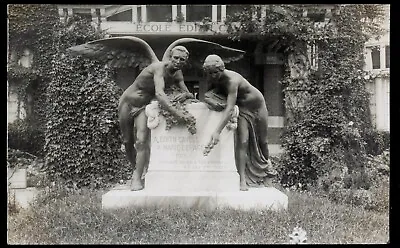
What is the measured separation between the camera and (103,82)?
30.8ft

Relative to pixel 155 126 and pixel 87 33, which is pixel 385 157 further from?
pixel 87 33

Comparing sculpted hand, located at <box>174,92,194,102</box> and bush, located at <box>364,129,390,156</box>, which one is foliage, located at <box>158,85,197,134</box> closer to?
sculpted hand, located at <box>174,92,194,102</box>

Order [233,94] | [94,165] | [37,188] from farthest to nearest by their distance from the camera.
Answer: [94,165]
[37,188]
[233,94]

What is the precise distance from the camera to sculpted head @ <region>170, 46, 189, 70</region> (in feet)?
22.5

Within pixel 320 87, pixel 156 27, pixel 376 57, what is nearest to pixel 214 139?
pixel 156 27

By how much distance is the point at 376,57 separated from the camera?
8953 millimetres

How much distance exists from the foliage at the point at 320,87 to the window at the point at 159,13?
1.00 meters

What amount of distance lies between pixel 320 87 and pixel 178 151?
3595 millimetres

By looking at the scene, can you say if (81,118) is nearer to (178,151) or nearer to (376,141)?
(178,151)

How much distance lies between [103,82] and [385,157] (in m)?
4.57

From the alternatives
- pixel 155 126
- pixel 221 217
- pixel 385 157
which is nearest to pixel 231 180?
pixel 221 217

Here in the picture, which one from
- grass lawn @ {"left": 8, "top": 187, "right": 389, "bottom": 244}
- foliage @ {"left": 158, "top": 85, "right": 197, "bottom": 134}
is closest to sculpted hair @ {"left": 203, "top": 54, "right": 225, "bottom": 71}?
foliage @ {"left": 158, "top": 85, "right": 197, "bottom": 134}

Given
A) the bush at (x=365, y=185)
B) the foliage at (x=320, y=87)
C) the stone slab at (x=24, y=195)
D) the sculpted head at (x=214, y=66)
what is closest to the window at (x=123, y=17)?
the foliage at (x=320, y=87)

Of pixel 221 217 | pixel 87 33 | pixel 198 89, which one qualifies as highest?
pixel 87 33
